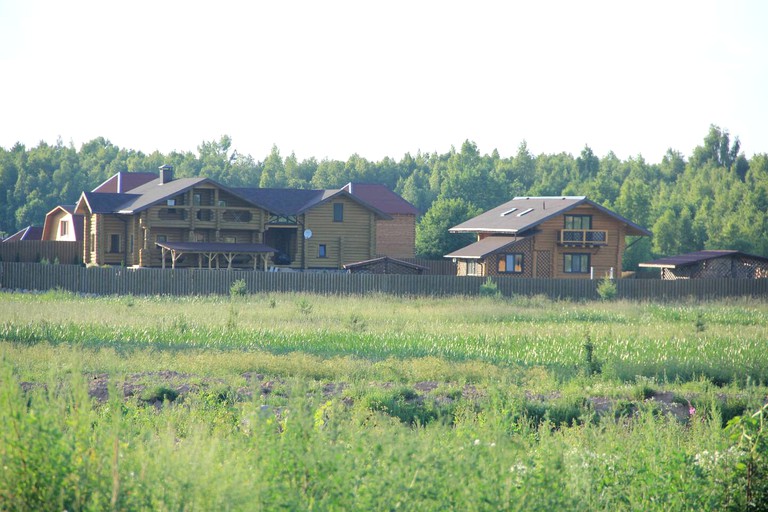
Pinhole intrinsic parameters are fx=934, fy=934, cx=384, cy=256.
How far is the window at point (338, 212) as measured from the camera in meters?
56.0

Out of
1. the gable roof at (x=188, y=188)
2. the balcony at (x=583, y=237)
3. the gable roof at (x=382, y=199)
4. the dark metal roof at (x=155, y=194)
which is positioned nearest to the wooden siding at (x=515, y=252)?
the balcony at (x=583, y=237)

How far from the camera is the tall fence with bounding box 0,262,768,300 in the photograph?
125ft

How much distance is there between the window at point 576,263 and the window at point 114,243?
26.1 metres

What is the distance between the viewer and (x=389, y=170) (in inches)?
5197

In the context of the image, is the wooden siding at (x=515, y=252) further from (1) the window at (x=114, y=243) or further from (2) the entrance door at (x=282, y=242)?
(1) the window at (x=114, y=243)

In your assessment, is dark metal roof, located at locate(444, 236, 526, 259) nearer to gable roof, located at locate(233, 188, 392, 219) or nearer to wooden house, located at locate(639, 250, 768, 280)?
gable roof, located at locate(233, 188, 392, 219)

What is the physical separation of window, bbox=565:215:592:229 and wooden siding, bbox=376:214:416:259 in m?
14.5

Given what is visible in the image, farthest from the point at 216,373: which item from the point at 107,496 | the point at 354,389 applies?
the point at 107,496

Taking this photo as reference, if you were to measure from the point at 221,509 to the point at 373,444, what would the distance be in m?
1.85

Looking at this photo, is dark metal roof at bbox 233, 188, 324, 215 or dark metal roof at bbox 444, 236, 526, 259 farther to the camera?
dark metal roof at bbox 233, 188, 324, 215

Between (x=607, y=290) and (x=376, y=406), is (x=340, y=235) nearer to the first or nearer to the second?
(x=607, y=290)

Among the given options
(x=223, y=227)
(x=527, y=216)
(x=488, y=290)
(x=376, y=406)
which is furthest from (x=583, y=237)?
(x=376, y=406)

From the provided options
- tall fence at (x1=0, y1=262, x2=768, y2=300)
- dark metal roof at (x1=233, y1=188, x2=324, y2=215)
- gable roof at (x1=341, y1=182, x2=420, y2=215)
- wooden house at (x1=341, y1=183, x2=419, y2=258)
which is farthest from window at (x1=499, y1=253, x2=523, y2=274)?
gable roof at (x1=341, y1=182, x2=420, y2=215)

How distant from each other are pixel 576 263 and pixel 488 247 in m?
5.86
